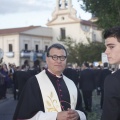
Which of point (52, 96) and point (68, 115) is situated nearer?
point (68, 115)

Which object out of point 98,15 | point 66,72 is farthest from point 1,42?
point 66,72

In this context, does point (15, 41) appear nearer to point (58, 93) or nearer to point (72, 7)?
point (72, 7)

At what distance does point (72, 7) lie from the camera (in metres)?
86.2

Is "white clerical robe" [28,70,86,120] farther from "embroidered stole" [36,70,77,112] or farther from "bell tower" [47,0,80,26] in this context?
"bell tower" [47,0,80,26]

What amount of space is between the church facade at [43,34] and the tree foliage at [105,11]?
4837 cm

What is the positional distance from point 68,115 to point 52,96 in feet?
1.38

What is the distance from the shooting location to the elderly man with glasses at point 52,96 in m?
4.01

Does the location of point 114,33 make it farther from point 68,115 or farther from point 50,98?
point 50,98

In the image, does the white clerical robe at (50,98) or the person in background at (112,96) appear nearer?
the person in background at (112,96)

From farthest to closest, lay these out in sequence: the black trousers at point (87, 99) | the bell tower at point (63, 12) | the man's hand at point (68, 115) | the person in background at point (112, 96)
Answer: the bell tower at point (63, 12), the black trousers at point (87, 99), the man's hand at point (68, 115), the person in background at point (112, 96)

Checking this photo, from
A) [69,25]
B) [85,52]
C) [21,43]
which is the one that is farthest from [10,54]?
[85,52]

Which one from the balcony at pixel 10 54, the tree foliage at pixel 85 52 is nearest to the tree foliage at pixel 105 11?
the tree foliage at pixel 85 52

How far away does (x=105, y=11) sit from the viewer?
23.2 metres

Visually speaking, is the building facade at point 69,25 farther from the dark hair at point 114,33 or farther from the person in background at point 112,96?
the person in background at point 112,96
